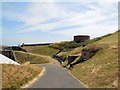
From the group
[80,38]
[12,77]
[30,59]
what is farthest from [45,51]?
[12,77]

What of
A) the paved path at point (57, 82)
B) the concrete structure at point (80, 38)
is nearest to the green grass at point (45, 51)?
the concrete structure at point (80, 38)

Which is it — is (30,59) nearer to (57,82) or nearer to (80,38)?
(80,38)

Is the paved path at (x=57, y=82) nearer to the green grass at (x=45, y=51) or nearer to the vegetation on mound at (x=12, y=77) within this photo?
the vegetation on mound at (x=12, y=77)

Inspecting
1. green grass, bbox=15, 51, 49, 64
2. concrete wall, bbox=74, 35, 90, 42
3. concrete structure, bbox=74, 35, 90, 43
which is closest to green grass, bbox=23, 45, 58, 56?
concrete structure, bbox=74, 35, 90, 43

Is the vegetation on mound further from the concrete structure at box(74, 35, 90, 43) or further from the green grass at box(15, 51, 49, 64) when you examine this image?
the concrete structure at box(74, 35, 90, 43)

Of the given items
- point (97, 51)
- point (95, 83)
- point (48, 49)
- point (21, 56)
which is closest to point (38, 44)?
point (48, 49)

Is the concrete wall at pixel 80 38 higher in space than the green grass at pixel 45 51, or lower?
higher

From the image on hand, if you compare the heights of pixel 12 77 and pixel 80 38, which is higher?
pixel 12 77

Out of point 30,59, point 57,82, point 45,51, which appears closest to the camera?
point 57,82

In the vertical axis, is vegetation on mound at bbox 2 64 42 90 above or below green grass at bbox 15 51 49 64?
above

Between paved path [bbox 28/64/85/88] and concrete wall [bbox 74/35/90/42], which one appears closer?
paved path [bbox 28/64/85/88]

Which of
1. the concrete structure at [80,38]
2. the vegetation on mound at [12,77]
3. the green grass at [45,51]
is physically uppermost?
the vegetation on mound at [12,77]

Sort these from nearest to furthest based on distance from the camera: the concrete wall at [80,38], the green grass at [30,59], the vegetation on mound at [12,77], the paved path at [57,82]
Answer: the vegetation on mound at [12,77] → the paved path at [57,82] → the green grass at [30,59] → the concrete wall at [80,38]

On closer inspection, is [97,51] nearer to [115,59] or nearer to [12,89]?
[115,59]
